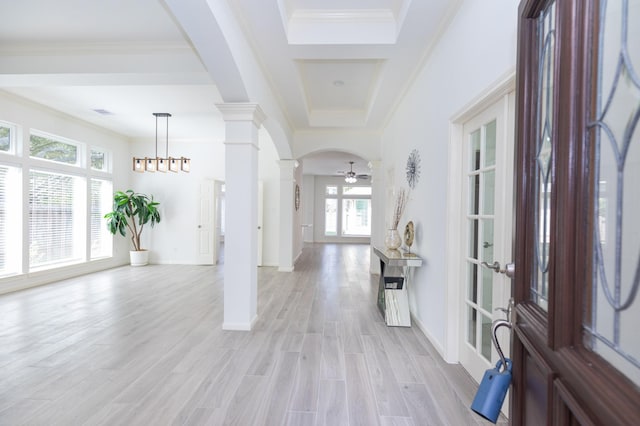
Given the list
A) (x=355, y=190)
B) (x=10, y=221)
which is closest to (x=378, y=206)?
(x=10, y=221)

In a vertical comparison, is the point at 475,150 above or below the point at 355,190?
below

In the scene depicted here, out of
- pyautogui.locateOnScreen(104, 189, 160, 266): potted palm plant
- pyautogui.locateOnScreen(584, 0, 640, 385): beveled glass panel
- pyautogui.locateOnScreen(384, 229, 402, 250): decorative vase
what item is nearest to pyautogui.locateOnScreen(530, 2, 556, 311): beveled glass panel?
pyautogui.locateOnScreen(584, 0, 640, 385): beveled glass panel

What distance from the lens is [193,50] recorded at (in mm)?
3248

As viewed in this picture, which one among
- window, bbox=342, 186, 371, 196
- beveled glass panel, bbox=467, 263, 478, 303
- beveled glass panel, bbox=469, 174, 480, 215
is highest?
window, bbox=342, 186, 371, 196

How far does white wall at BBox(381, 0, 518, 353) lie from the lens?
188cm

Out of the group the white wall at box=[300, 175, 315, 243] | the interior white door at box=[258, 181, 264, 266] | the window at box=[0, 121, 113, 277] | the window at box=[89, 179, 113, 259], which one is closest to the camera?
the window at box=[0, 121, 113, 277]

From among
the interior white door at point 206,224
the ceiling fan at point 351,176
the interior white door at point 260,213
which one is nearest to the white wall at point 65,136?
the interior white door at point 206,224

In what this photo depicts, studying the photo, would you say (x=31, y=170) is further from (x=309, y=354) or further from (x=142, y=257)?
(x=309, y=354)

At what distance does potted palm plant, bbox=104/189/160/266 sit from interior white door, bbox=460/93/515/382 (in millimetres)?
6640

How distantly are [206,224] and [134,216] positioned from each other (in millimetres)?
1587

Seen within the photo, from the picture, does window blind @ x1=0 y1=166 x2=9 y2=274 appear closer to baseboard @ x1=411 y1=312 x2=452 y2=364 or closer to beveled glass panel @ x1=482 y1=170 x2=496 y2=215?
baseboard @ x1=411 y1=312 x2=452 y2=364

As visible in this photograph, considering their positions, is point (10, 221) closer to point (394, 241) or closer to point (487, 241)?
point (394, 241)

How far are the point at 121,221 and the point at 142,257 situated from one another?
3.16 ft

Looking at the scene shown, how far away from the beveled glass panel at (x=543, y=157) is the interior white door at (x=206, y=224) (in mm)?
7063
